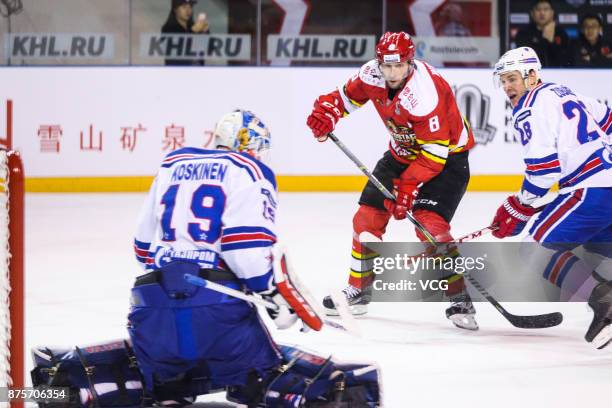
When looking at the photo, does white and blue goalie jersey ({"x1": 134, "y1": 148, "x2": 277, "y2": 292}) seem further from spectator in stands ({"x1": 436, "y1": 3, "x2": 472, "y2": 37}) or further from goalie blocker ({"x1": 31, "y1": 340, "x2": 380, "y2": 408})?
spectator in stands ({"x1": 436, "y1": 3, "x2": 472, "y2": 37})

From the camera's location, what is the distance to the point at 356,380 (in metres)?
2.93

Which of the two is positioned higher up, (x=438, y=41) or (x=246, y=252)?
(x=438, y=41)

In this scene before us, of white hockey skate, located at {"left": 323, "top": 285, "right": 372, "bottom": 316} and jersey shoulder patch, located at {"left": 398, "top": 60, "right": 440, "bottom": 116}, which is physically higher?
jersey shoulder patch, located at {"left": 398, "top": 60, "right": 440, "bottom": 116}

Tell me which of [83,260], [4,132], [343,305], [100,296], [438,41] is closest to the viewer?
[343,305]

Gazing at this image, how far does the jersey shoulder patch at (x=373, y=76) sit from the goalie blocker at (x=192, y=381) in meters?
1.62

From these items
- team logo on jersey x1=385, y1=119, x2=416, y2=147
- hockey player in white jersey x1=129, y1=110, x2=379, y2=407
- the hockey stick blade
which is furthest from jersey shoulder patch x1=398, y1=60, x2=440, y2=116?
hockey player in white jersey x1=129, y1=110, x2=379, y2=407

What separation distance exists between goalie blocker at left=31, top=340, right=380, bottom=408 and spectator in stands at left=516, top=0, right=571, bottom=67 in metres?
6.02

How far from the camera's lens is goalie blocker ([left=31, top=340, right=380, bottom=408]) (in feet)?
9.48

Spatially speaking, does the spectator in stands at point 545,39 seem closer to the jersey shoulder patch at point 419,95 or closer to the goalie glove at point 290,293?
the jersey shoulder patch at point 419,95

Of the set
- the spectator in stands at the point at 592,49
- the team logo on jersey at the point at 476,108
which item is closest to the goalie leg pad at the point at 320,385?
the team logo on jersey at the point at 476,108

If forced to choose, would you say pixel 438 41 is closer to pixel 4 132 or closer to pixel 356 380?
pixel 4 132

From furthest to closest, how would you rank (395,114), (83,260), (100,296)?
(83,260), (100,296), (395,114)

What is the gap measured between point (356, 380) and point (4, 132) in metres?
5.67

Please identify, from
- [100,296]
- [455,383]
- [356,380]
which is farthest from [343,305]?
[100,296]
